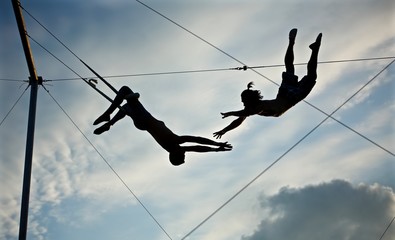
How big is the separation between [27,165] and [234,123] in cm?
395

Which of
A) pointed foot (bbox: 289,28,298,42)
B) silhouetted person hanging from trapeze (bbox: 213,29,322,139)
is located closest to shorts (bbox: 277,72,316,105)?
silhouetted person hanging from trapeze (bbox: 213,29,322,139)

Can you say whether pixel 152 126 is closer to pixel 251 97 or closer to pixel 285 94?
pixel 251 97

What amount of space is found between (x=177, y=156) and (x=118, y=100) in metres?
1.42

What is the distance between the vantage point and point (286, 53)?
929cm

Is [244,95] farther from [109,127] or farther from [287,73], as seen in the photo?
[109,127]

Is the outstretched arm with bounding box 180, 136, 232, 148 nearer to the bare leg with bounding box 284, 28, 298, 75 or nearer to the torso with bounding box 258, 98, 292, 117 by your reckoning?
the torso with bounding box 258, 98, 292, 117

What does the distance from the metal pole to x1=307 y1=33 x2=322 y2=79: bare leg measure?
5.33 metres

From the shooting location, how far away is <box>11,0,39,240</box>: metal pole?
8.68m

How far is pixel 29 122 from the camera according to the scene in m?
9.53

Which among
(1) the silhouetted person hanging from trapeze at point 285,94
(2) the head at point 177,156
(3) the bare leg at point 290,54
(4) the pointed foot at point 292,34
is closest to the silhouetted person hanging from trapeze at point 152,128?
(2) the head at point 177,156

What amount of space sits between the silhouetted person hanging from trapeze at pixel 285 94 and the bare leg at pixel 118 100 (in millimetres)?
1670

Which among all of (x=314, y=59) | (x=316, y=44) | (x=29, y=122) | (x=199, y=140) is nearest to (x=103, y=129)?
(x=199, y=140)

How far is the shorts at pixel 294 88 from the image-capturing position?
28.7 ft

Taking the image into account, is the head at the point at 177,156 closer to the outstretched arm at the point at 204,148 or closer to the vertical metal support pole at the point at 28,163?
the outstretched arm at the point at 204,148
